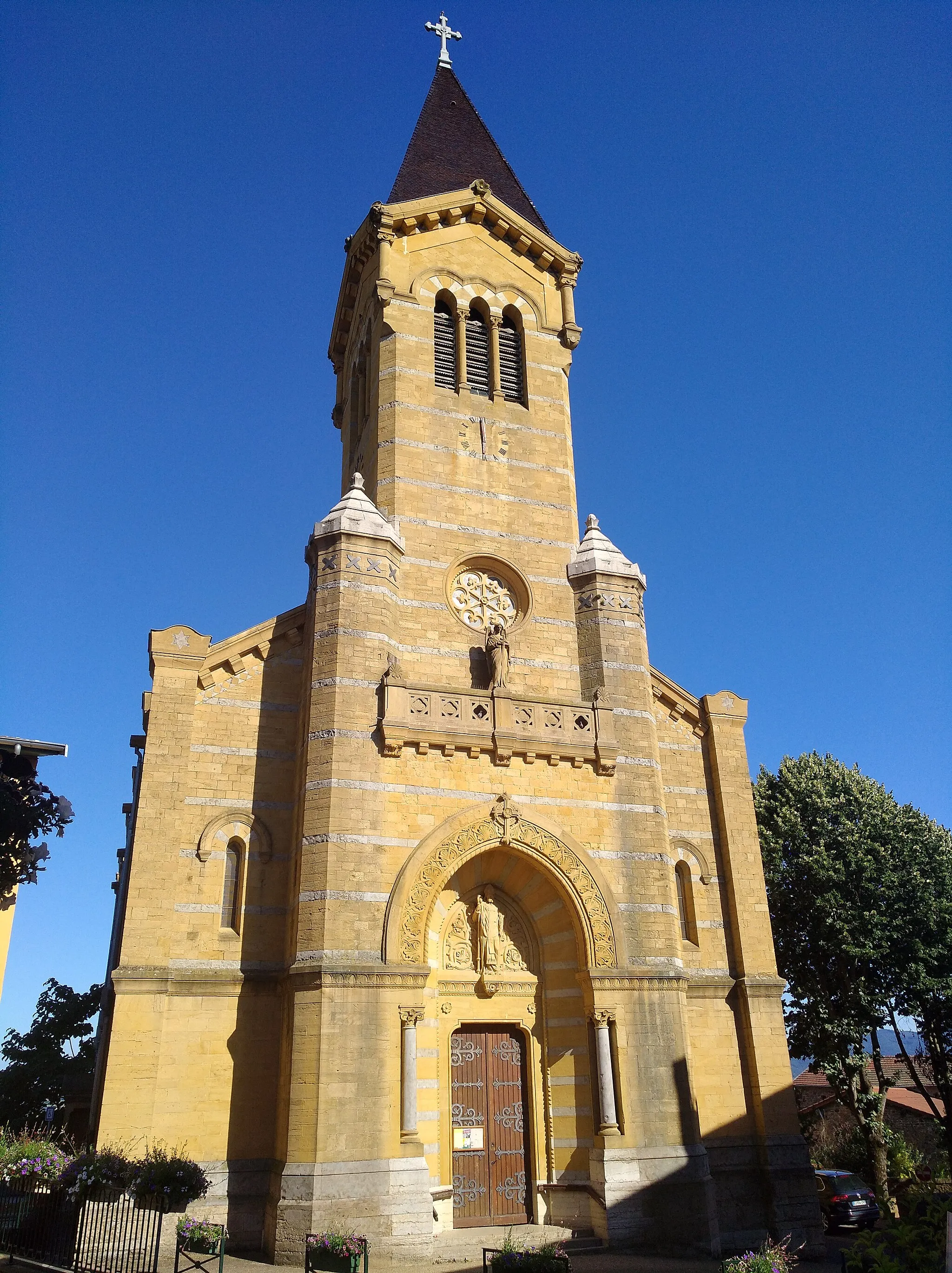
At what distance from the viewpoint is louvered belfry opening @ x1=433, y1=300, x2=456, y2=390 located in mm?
22734

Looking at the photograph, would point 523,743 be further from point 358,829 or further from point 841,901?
point 841,901

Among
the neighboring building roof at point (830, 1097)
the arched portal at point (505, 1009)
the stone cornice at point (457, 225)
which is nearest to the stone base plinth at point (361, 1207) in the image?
the arched portal at point (505, 1009)

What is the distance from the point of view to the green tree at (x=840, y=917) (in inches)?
907

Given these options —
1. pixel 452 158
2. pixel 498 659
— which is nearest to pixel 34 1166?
pixel 498 659

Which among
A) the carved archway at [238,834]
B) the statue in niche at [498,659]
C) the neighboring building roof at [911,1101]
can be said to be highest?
the statue in niche at [498,659]

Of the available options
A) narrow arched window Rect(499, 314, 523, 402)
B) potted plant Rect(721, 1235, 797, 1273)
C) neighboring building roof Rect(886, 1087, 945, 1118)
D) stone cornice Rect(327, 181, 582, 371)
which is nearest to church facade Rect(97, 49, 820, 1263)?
narrow arched window Rect(499, 314, 523, 402)

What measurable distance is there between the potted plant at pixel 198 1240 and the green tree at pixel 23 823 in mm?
5328

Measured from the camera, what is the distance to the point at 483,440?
22062mm

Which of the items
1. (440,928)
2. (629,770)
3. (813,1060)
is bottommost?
(813,1060)

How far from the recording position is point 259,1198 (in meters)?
15.1

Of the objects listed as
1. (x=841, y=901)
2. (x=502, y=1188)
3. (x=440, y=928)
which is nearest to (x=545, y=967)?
(x=440, y=928)

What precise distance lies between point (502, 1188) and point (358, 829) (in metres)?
6.63

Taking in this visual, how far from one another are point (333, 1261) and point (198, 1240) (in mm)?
2421

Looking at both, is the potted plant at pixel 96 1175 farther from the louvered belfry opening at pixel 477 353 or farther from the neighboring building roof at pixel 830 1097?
the neighboring building roof at pixel 830 1097
